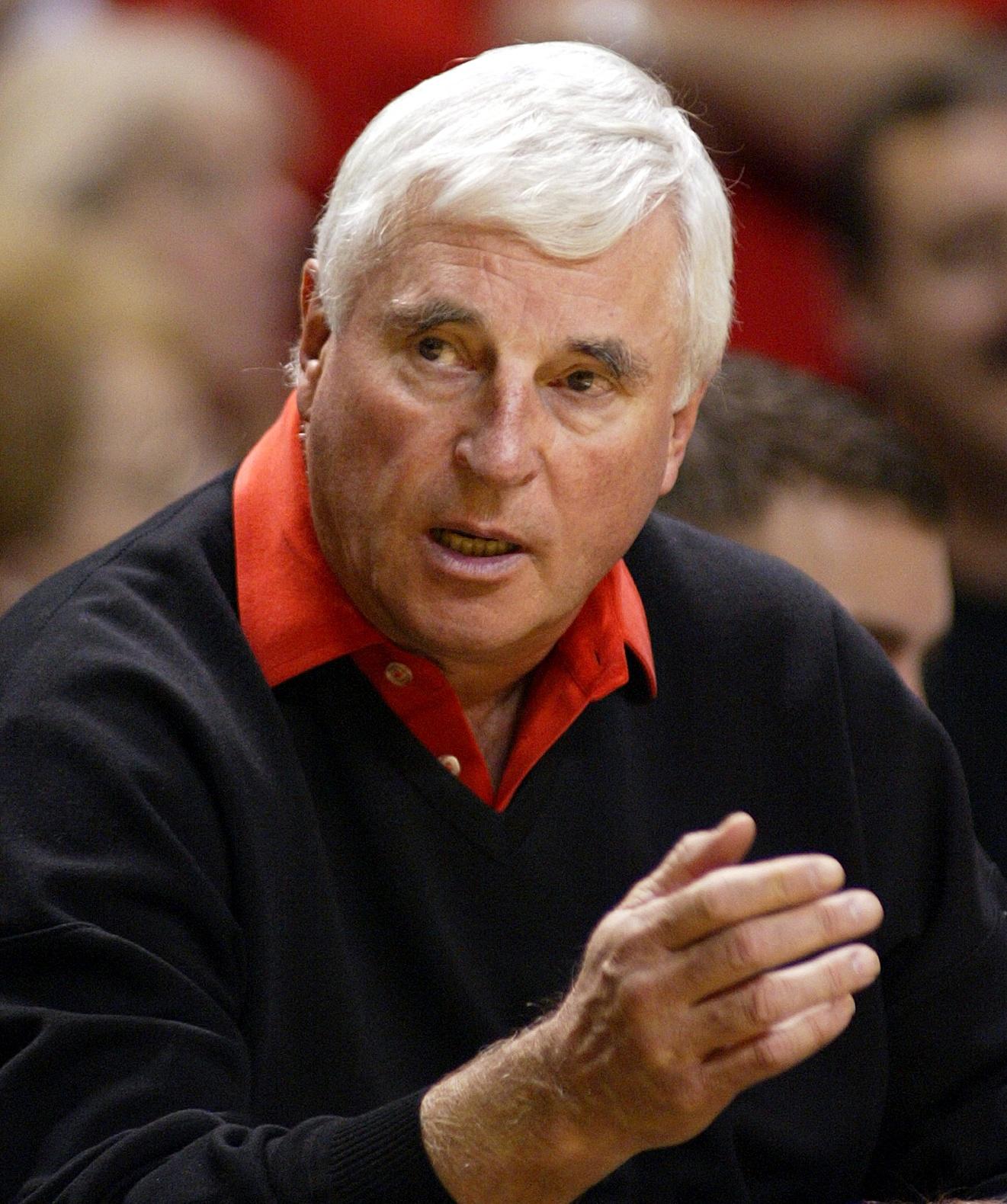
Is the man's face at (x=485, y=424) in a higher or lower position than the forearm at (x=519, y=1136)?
higher

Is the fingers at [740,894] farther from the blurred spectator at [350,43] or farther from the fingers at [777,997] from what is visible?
the blurred spectator at [350,43]

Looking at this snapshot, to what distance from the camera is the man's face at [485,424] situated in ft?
4.61

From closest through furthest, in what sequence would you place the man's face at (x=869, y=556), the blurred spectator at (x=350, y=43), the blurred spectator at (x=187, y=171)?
the man's face at (x=869, y=556)
the blurred spectator at (x=187, y=171)
the blurred spectator at (x=350, y=43)

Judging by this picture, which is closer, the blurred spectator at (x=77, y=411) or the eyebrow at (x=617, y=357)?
the eyebrow at (x=617, y=357)

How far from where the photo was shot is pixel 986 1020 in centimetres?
162

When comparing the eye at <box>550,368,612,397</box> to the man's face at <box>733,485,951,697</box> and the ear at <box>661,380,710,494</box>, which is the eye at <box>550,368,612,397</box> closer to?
the ear at <box>661,380,710,494</box>

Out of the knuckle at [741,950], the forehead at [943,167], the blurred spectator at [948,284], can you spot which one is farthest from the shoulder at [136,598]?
the forehead at [943,167]

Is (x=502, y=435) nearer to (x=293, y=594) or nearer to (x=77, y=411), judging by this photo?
(x=293, y=594)

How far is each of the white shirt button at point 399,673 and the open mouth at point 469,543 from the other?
0.41ft

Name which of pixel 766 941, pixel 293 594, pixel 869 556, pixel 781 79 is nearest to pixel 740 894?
pixel 766 941

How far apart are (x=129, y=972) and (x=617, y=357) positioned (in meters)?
0.60

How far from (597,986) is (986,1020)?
63 centimetres

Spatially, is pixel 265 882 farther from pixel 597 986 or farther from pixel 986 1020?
pixel 986 1020

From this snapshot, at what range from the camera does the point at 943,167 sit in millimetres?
2926
